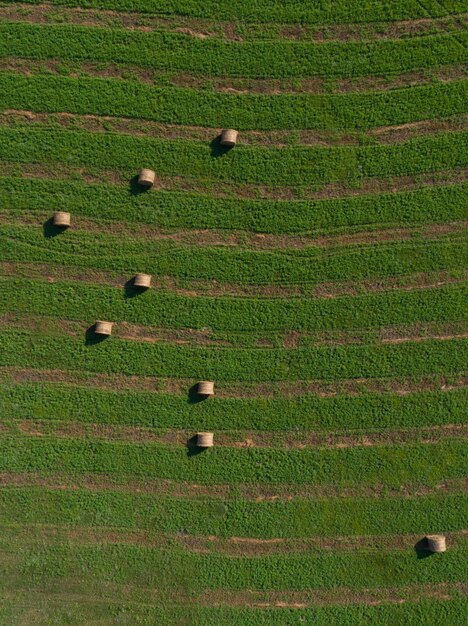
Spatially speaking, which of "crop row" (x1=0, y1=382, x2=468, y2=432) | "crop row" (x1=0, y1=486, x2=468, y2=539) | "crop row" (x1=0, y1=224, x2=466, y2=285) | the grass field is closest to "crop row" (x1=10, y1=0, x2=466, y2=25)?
the grass field

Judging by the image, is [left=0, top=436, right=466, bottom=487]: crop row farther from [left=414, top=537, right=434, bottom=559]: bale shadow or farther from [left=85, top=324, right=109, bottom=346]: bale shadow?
[left=85, top=324, right=109, bottom=346]: bale shadow

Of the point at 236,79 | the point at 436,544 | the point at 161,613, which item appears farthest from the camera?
the point at 236,79

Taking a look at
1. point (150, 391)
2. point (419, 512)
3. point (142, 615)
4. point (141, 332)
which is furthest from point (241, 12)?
point (142, 615)

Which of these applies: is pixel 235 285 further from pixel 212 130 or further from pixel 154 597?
pixel 154 597

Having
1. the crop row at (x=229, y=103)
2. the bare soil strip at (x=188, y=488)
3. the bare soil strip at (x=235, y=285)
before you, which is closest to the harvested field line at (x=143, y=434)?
the bare soil strip at (x=188, y=488)

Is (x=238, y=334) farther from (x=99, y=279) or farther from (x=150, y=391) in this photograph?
(x=99, y=279)

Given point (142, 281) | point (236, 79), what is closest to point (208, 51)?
point (236, 79)
